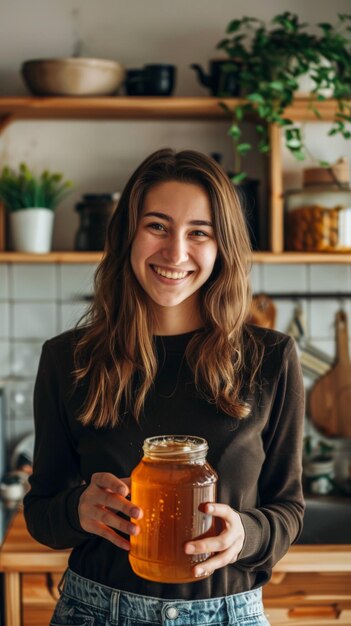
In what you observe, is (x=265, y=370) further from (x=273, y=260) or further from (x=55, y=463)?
(x=273, y=260)

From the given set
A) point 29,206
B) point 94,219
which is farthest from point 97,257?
point 29,206

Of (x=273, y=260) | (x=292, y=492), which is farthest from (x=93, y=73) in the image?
(x=292, y=492)

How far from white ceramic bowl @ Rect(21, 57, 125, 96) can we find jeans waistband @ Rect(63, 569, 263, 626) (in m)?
1.47

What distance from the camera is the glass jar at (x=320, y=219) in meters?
2.33

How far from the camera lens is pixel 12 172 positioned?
248 centimetres

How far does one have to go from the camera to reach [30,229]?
236 centimetres

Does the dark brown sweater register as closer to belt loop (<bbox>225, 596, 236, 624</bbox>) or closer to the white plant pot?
belt loop (<bbox>225, 596, 236, 624</bbox>)

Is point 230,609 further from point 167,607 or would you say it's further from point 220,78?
point 220,78

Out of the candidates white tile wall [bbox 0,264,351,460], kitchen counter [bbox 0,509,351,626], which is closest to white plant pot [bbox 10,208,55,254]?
white tile wall [bbox 0,264,351,460]

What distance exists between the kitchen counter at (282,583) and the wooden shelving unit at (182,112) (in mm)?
779

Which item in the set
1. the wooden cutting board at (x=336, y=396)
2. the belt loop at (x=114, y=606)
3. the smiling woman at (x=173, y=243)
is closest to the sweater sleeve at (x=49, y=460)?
the belt loop at (x=114, y=606)

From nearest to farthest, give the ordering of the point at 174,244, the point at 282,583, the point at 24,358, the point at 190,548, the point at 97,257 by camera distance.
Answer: the point at 190,548
the point at 174,244
the point at 282,583
the point at 97,257
the point at 24,358

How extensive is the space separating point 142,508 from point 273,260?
1386 mm

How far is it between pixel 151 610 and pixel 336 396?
1.46 metres
